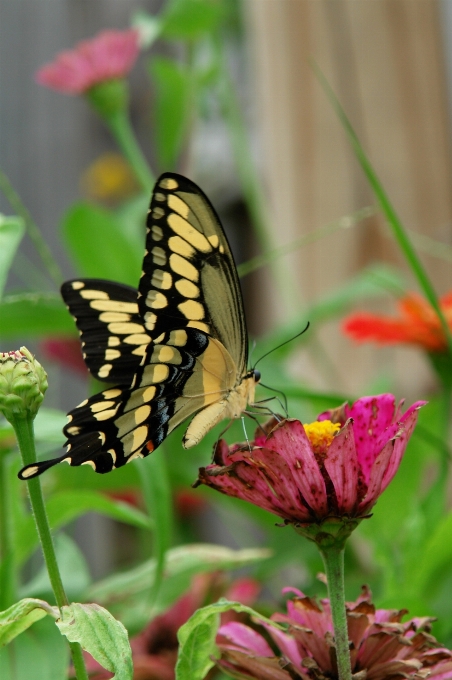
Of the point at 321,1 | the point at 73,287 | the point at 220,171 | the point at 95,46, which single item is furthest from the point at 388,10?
the point at 73,287

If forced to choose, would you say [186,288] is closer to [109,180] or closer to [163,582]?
[163,582]

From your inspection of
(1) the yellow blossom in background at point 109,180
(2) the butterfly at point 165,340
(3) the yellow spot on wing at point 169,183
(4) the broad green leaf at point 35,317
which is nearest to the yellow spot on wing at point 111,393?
(2) the butterfly at point 165,340

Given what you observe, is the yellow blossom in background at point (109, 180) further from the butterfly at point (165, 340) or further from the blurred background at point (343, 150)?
the butterfly at point (165, 340)

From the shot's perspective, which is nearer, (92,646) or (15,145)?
(92,646)

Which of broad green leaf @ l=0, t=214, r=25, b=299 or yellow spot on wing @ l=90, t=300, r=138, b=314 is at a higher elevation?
broad green leaf @ l=0, t=214, r=25, b=299

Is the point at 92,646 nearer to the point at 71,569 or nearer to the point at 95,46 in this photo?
the point at 71,569

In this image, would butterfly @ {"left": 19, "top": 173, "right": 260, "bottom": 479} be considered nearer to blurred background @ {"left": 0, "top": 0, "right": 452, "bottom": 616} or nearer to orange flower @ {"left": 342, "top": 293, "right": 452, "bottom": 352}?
orange flower @ {"left": 342, "top": 293, "right": 452, "bottom": 352}

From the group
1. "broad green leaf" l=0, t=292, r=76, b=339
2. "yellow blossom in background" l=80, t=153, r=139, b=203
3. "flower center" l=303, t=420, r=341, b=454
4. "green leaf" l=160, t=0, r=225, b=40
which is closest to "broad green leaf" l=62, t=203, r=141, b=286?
"broad green leaf" l=0, t=292, r=76, b=339
